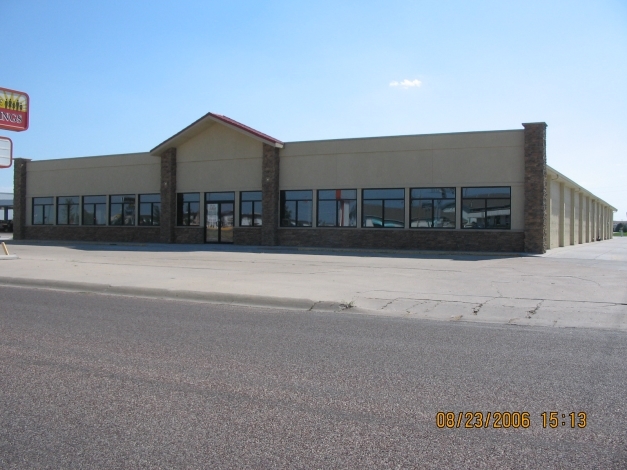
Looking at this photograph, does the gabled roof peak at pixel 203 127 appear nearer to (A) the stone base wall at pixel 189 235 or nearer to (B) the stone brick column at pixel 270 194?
(B) the stone brick column at pixel 270 194

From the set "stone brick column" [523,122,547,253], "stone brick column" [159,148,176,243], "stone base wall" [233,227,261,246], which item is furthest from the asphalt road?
"stone brick column" [159,148,176,243]

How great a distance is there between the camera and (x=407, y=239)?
26859 mm

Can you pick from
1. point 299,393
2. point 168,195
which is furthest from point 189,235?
point 299,393

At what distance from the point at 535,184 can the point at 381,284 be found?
13.9 m

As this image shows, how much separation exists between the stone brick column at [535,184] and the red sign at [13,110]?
69.5 ft

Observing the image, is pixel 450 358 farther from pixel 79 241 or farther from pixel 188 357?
pixel 79 241

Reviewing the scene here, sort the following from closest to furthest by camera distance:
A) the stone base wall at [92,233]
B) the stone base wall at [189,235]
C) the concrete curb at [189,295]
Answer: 1. the concrete curb at [189,295]
2. the stone base wall at [189,235]
3. the stone base wall at [92,233]

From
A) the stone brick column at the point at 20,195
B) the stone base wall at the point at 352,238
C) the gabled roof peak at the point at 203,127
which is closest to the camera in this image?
the stone base wall at the point at 352,238

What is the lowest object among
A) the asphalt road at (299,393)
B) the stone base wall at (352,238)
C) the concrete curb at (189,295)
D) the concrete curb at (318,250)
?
the asphalt road at (299,393)

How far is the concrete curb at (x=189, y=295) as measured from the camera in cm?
1095

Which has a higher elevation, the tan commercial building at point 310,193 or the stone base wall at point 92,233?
the tan commercial building at point 310,193

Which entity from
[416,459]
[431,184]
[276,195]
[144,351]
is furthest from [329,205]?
[416,459]

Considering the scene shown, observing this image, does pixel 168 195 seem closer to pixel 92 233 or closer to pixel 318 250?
pixel 92 233

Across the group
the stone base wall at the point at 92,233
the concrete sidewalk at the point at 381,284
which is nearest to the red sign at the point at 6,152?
the concrete sidewalk at the point at 381,284
